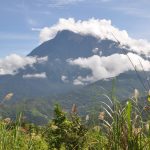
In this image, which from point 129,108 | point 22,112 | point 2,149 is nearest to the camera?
point 129,108

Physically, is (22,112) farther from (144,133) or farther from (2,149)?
(144,133)

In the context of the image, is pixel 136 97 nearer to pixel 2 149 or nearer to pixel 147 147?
pixel 147 147

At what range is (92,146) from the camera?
6.71 meters

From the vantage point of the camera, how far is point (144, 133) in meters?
5.88

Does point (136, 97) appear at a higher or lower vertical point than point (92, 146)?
higher

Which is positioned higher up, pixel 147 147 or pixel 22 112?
pixel 22 112

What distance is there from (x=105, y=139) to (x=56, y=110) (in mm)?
9469

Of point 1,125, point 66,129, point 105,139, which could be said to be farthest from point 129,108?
point 66,129

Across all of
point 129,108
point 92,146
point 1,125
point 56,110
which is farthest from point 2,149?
point 56,110

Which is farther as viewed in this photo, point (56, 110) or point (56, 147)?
point (56, 110)

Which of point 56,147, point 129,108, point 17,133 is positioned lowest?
point 56,147

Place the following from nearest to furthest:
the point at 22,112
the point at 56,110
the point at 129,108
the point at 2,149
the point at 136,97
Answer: the point at 129,108 < the point at 136,97 < the point at 2,149 < the point at 22,112 < the point at 56,110

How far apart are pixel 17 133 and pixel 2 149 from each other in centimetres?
36

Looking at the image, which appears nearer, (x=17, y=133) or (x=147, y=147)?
(x=147, y=147)
